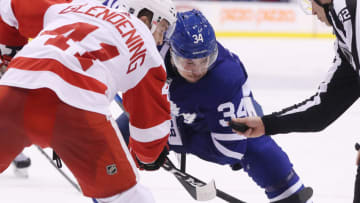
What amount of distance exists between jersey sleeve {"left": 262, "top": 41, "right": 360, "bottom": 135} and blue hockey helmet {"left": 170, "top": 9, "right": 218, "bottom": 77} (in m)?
0.33

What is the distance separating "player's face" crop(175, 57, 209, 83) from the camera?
236 centimetres

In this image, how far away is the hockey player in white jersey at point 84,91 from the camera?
160 cm

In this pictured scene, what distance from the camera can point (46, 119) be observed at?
1.60 meters

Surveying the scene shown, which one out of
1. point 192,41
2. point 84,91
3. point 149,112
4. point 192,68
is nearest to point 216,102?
point 192,68

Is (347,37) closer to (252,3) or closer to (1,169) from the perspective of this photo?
(1,169)

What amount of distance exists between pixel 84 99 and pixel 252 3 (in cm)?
765

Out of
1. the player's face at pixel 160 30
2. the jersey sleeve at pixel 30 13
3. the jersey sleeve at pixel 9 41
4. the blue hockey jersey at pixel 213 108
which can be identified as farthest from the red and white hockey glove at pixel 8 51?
the player's face at pixel 160 30

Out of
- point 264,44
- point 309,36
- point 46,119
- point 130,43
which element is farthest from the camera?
point 309,36

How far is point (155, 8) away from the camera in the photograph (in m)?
2.09

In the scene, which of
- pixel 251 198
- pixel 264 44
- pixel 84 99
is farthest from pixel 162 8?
pixel 264 44

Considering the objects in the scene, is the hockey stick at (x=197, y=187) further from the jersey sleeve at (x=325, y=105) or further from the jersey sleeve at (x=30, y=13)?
the jersey sleeve at (x=30, y=13)

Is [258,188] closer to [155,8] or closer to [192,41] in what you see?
[192,41]

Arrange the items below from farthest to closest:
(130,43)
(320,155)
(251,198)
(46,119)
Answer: (320,155)
(251,198)
(130,43)
(46,119)

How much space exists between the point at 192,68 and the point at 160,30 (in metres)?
0.30
